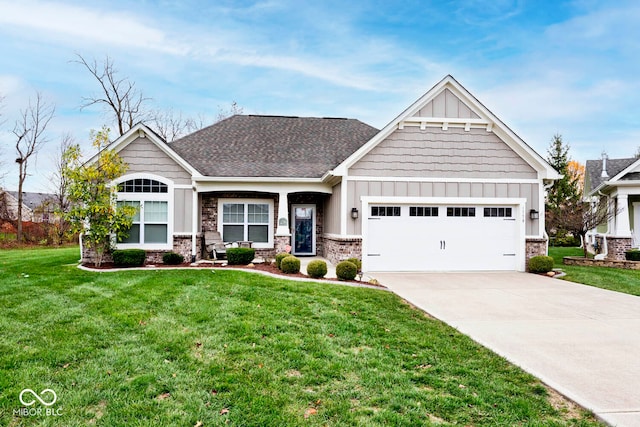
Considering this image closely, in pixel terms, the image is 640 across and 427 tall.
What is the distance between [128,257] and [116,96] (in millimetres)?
19156

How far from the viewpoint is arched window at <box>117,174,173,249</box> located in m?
12.9

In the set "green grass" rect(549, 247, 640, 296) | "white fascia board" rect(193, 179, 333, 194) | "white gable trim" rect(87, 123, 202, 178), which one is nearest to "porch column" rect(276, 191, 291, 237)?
"white fascia board" rect(193, 179, 333, 194)

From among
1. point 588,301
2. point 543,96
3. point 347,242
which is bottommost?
point 588,301

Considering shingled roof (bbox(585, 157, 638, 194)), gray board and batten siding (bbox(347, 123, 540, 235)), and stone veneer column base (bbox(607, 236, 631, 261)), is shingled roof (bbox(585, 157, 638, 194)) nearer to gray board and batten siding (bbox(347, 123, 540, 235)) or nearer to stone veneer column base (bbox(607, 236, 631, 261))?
stone veneer column base (bbox(607, 236, 631, 261))

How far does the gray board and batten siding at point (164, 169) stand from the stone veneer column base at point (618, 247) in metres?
15.6

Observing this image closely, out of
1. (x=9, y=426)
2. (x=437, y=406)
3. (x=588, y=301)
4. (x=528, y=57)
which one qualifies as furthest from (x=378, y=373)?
(x=528, y=57)

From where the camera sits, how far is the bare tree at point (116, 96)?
25734 millimetres

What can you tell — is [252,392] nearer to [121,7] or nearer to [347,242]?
[347,242]

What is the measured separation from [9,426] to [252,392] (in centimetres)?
181

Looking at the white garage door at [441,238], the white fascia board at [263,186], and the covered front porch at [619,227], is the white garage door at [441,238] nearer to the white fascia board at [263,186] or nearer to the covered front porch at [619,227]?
the white fascia board at [263,186]

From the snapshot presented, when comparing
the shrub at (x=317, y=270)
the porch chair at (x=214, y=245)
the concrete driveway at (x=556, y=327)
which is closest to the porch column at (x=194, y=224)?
the porch chair at (x=214, y=245)

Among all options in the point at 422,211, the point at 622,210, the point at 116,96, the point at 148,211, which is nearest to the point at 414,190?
the point at 422,211

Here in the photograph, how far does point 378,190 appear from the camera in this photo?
1254 centimetres
